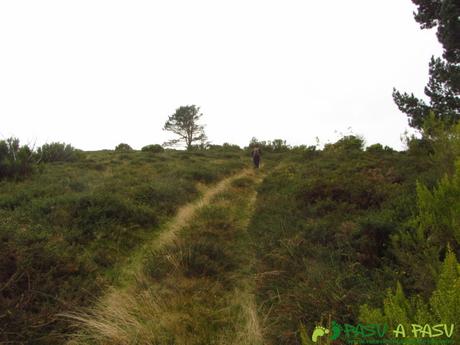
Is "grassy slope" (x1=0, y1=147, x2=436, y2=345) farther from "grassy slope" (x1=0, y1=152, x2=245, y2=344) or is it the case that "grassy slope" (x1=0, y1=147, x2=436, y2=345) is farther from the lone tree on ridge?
the lone tree on ridge

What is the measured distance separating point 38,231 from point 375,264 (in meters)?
6.11

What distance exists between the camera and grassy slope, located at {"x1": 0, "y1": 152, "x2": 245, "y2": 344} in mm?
3307

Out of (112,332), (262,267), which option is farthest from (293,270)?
(112,332)

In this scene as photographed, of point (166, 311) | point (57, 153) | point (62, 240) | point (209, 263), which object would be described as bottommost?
point (166, 311)

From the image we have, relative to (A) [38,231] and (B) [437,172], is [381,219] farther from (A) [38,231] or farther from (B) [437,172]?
(A) [38,231]

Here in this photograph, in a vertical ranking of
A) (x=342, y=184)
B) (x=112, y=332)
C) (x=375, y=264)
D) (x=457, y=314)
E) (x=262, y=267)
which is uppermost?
(x=342, y=184)

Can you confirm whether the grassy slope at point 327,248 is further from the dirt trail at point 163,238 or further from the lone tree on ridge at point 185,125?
the lone tree on ridge at point 185,125

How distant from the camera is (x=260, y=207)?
7605 millimetres

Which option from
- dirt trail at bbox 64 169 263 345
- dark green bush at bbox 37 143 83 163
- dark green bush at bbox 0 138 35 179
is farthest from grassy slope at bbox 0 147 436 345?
dark green bush at bbox 37 143 83 163

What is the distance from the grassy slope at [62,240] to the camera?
3307mm

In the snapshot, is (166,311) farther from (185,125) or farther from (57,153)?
(185,125)

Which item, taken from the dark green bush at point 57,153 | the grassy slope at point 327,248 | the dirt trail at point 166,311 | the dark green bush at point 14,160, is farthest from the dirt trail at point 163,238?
the dark green bush at point 57,153

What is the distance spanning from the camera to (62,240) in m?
5.07

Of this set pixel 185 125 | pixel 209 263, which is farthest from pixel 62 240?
pixel 185 125
